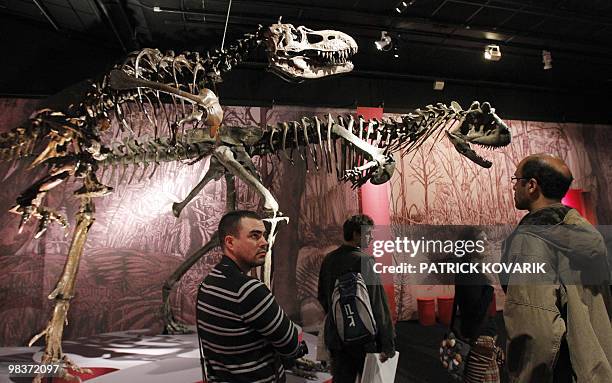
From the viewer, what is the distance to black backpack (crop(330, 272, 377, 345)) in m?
2.21

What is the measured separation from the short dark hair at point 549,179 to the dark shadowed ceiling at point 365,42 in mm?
3638

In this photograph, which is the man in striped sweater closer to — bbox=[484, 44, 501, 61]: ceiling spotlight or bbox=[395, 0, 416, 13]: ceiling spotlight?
bbox=[395, 0, 416, 13]: ceiling spotlight

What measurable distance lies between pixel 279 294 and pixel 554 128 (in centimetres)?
515

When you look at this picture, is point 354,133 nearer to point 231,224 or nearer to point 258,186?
point 258,186

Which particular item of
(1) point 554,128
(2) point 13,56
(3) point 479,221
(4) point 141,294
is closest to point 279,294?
(4) point 141,294

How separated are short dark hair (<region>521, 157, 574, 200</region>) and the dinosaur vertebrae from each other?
80.0 inches

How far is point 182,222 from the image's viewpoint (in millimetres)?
5328

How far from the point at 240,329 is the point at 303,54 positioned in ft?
8.97

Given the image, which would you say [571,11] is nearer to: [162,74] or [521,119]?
[521,119]

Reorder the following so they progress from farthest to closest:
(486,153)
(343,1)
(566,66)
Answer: (486,153) < (566,66) < (343,1)

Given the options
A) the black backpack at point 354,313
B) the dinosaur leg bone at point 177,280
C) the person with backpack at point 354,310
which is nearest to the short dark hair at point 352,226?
the person with backpack at point 354,310

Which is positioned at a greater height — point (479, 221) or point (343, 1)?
point (343, 1)

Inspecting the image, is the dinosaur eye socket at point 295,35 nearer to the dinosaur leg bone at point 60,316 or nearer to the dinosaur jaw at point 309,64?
the dinosaur jaw at point 309,64

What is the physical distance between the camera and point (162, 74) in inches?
138
